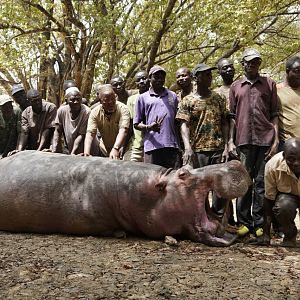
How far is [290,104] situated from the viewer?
565cm

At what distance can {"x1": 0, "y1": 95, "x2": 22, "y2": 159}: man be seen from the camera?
7203 mm

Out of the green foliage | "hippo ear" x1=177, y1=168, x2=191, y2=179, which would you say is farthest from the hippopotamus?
the green foliage

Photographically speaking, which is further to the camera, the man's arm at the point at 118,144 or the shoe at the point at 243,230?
the man's arm at the point at 118,144

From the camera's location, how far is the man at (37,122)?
7.09 metres

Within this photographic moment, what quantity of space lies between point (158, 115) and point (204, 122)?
23.8 inches

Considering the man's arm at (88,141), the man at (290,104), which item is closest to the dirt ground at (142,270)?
the man's arm at (88,141)

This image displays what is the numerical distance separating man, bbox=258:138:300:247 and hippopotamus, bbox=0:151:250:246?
28 centimetres

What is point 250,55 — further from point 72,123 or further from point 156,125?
point 72,123

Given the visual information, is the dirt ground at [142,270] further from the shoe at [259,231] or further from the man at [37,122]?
the man at [37,122]

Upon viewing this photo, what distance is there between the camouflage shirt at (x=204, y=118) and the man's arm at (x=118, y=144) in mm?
915

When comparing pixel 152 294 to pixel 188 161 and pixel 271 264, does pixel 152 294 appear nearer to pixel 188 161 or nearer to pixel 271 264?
pixel 271 264

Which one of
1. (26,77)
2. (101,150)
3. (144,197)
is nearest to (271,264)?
(144,197)

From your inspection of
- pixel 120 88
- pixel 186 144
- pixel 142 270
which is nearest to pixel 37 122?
pixel 120 88

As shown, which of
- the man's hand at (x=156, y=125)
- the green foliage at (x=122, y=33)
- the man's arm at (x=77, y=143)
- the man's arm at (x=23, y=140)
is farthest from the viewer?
the green foliage at (x=122, y=33)
